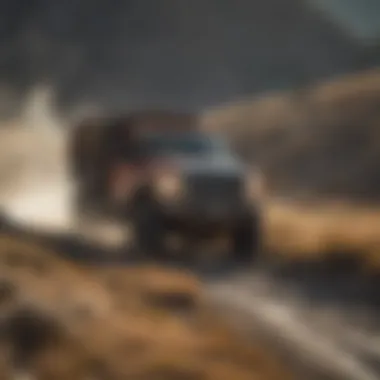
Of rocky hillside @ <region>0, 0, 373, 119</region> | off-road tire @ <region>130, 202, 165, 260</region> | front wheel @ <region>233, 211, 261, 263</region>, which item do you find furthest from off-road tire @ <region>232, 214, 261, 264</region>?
rocky hillside @ <region>0, 0, 373, 119</region>

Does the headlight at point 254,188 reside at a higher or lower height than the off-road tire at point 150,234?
higher

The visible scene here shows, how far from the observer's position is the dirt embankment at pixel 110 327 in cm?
276

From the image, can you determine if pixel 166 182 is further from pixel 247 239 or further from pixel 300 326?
pixel 300 326

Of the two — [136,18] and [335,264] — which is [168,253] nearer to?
[335,264]

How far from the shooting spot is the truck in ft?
10.1

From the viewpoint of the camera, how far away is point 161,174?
327 centimetres

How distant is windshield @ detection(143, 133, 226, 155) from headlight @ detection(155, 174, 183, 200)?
114 mm

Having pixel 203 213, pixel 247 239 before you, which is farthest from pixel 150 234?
pixel 247 239

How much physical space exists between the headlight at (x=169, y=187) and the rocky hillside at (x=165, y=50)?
275 mm

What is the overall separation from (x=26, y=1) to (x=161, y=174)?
84cm

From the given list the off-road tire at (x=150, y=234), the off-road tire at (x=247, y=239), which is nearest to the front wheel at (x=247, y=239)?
the off-road tire at (x=247, y=239)

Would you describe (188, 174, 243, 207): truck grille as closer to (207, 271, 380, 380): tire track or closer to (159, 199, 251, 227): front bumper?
(159, 199, 251, 227): front bumper

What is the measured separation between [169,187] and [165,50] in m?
0.51

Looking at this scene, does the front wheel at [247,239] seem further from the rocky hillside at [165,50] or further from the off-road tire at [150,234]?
the rocky hillside at [165,50]
